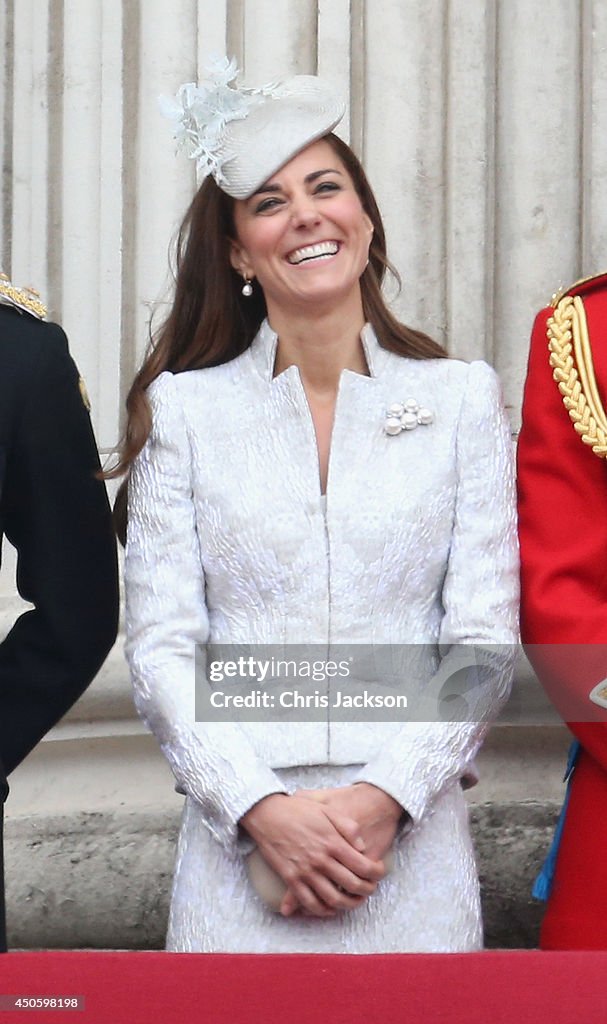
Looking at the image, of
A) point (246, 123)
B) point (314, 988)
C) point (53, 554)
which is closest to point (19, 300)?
point (53, 554)

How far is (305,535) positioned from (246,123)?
68cm

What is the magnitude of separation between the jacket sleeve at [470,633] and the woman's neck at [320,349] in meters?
0.25

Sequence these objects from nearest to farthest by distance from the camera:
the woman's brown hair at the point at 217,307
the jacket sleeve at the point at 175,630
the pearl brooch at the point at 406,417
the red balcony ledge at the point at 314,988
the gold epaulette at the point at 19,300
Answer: the red balcony ledge at the point at 314,988 < the jacket sleeve at the point at 175,630 < the gold epaulette at the point at 19,300 < the pearl brooch at the point at 406,417 < the woman's brown hair at the point at 217,307

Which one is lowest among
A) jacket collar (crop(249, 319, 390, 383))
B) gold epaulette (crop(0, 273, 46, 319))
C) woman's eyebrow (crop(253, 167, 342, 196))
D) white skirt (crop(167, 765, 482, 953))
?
white skirt (crop(167, 765, 482, 953))

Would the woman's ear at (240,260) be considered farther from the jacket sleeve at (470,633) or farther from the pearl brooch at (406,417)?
the jacket sleeve at (470,633)

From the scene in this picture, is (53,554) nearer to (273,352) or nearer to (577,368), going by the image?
(273,352)

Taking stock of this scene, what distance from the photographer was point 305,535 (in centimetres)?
284

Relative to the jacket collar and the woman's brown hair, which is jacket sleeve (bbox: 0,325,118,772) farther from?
the jacket collar

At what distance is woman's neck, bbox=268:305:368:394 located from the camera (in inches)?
119

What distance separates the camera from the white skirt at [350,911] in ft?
8.87

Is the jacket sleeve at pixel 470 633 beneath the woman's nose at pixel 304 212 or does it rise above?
beneath

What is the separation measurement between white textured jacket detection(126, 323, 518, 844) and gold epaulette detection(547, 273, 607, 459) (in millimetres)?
125

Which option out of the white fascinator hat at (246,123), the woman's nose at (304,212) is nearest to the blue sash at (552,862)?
the woman's nose at (304,212)

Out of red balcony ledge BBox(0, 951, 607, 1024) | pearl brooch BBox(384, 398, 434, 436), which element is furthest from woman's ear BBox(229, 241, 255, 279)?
red balcony ledge BBox(0, 951, 607, 1024)
